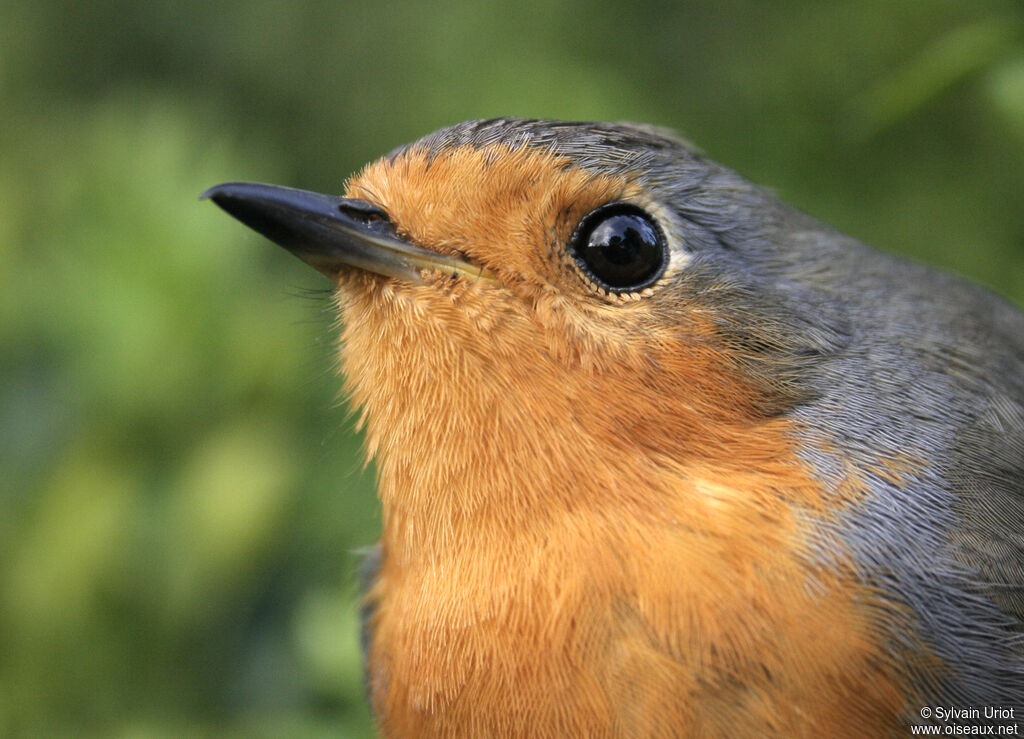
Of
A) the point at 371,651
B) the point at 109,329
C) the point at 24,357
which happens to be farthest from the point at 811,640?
the point at 24,357

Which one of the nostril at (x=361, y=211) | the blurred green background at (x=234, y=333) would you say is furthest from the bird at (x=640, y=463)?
the blurred green background at (x=234, y=333)

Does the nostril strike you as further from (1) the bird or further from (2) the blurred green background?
(2) the blurred green background

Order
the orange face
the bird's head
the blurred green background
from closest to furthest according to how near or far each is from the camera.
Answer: the orange face → the bird's head → the blurred green background

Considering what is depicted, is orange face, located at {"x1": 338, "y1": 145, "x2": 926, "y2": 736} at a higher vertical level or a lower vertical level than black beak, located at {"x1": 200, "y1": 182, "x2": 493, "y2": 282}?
lower

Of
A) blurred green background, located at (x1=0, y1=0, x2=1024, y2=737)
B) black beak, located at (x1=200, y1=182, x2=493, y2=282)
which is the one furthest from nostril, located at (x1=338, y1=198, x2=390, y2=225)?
blurred green background, located at (x1=0, y1=0, x2=1024, y2=737)

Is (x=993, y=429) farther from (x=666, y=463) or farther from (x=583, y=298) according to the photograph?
(x=583, y=298)

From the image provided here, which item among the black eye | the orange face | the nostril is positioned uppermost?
the nostril

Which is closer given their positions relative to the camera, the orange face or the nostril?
the orange face

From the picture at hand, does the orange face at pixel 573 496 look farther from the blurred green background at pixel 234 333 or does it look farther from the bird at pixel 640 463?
the blurred green background at pixel 234 333
